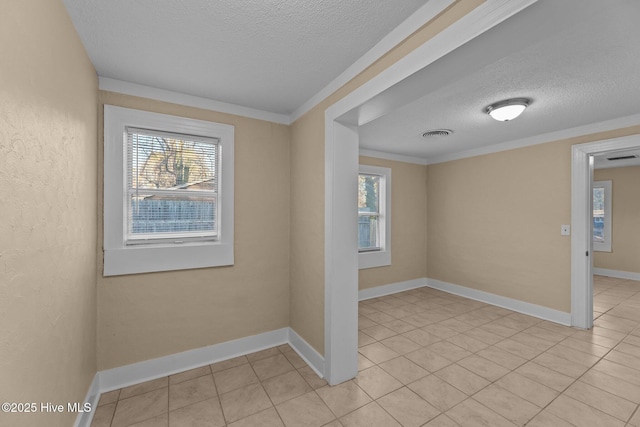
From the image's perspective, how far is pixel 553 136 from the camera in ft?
11.4

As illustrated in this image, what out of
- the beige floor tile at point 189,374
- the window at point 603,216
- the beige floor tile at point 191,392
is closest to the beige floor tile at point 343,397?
the beige floor tile at point 191,392

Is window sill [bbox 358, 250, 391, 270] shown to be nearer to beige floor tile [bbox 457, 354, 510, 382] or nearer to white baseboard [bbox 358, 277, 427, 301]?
white baseboard [bbox 358, 277, 427, 301]

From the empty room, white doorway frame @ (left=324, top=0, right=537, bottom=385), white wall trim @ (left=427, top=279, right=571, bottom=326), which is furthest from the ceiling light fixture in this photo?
white wall trim @ (left=427, top=279, right=571, bottom=326)

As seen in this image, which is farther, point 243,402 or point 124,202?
point 124,202

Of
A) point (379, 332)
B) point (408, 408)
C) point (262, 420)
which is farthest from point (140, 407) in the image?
point (379, 332)

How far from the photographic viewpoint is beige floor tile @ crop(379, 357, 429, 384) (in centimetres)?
227

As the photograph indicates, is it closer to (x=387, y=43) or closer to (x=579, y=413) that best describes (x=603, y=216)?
(x=579, y=413)

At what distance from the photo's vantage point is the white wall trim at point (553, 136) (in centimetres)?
293

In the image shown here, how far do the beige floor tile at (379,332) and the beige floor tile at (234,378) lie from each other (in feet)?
4.59

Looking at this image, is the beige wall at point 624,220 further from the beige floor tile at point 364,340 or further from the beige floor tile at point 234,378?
the beige floor tile at point 234,378

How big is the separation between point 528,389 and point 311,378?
173cm

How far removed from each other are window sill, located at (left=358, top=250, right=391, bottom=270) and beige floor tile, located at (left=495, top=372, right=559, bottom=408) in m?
2.30

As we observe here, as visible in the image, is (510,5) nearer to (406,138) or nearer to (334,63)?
(334,63)

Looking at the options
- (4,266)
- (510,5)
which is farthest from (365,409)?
(510,5)
